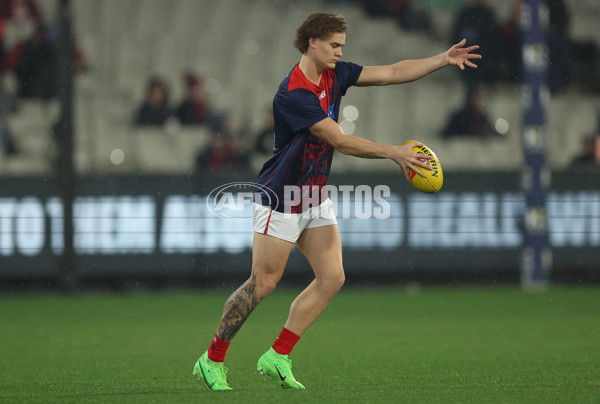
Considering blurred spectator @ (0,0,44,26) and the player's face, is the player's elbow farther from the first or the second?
blurred spectator @ (0,0,44,26)

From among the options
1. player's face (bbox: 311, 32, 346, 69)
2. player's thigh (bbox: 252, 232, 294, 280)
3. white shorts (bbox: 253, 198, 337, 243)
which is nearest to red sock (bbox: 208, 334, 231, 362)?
player's thigh (bbox: 252, 232, 294, 280)

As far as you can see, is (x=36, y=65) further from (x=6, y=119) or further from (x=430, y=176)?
(x=430, y=176)

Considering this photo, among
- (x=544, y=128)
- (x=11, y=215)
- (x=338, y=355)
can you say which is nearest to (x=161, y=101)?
(x=11, y=215)

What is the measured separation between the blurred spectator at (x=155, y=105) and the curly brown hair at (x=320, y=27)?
7190mm

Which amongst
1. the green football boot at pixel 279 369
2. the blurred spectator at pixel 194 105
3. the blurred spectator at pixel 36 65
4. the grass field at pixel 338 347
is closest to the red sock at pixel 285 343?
the green football boot at pixel 279 369

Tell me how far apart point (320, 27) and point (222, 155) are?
681 cm

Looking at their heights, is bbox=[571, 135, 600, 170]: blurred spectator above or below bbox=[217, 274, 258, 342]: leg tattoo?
above

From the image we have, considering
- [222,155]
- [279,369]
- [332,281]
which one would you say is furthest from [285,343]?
[222,155]

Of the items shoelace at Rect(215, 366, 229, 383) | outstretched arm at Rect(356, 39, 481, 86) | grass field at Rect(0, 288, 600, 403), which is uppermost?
outstretched arm at Rect(356, 39, 481, 86)

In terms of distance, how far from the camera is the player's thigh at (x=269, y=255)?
225 inches

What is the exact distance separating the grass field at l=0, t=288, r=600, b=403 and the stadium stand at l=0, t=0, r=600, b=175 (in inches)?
67.6

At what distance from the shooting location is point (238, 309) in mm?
5766

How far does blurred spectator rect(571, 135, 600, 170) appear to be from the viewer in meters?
12.3

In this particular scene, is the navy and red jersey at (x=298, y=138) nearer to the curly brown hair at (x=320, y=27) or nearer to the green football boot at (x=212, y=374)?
the curly brown hair at (x=320, y=27)
